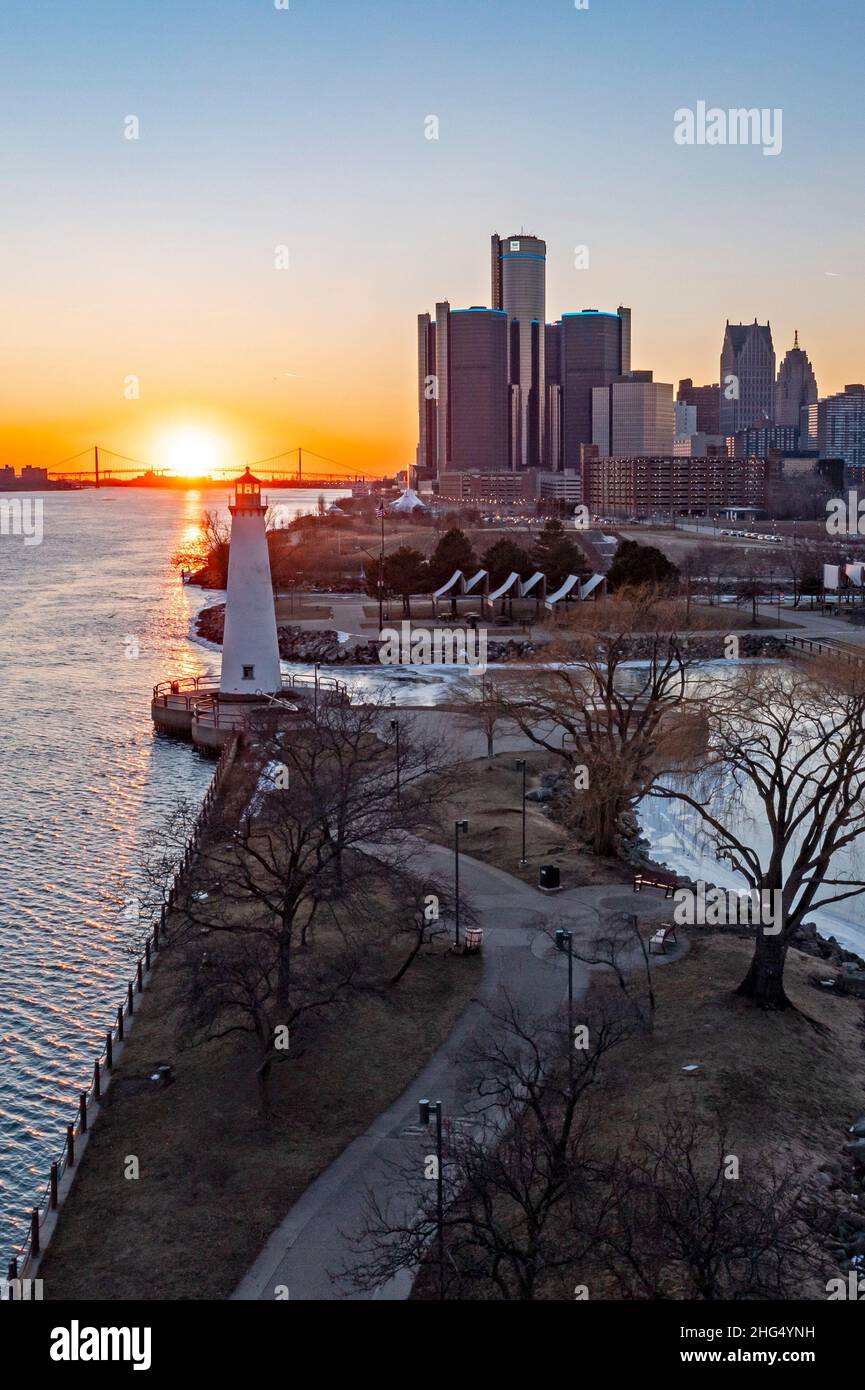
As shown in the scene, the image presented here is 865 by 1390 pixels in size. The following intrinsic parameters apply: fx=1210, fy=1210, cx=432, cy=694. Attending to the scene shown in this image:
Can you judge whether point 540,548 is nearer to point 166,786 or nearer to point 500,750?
point 500,750

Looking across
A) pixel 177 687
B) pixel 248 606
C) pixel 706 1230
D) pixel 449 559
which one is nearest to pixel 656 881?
pixel 706 1230

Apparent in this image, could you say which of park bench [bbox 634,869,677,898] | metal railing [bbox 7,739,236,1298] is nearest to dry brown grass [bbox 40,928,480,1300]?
metal railing [bbox 7,739,236,1298]

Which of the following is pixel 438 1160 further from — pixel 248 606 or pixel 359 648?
pixel 359 648

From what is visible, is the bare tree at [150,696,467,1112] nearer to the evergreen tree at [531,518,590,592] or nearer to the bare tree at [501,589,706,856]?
the bare tree at [501,589,706,856]

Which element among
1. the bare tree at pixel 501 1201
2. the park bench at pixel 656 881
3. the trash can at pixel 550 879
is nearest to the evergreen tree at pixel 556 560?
the park bench at pixel 656 881

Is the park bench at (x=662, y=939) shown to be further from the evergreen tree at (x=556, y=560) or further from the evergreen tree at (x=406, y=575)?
the evergreen tree at (x=556, y=560)
